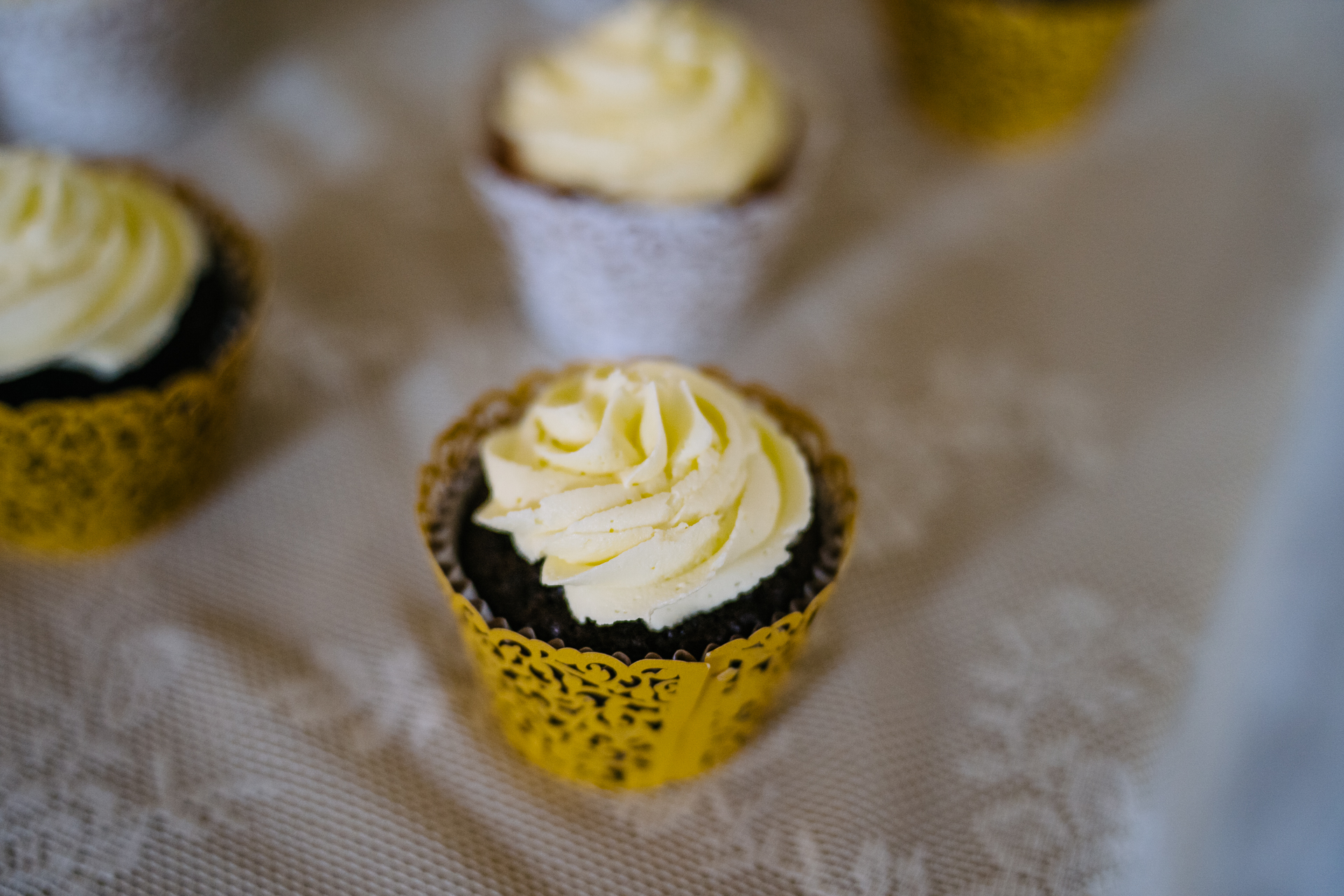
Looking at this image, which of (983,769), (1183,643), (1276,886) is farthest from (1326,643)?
(983,769)

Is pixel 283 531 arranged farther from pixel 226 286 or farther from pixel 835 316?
pixel 835 316

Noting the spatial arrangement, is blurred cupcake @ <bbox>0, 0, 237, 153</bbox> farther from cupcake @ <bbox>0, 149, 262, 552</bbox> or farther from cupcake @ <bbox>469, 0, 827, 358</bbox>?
cupcake @ <bbox>469, 0, 827, 358</bbox>

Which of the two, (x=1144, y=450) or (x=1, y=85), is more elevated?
(x=1, y=85)

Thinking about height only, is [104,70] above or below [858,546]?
above

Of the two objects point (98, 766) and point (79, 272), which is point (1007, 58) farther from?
point (98, 766)

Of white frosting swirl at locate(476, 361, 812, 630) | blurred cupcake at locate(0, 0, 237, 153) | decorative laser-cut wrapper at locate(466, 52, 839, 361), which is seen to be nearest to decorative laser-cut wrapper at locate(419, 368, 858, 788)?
white frosting swirl at locate(476, 361, 812, 630)

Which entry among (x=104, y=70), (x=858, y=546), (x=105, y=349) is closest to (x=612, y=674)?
(x=858, y=546)

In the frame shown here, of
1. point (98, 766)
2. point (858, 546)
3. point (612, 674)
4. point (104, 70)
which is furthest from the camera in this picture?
point (104, 70)

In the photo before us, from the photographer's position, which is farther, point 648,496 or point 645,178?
point 645,178
